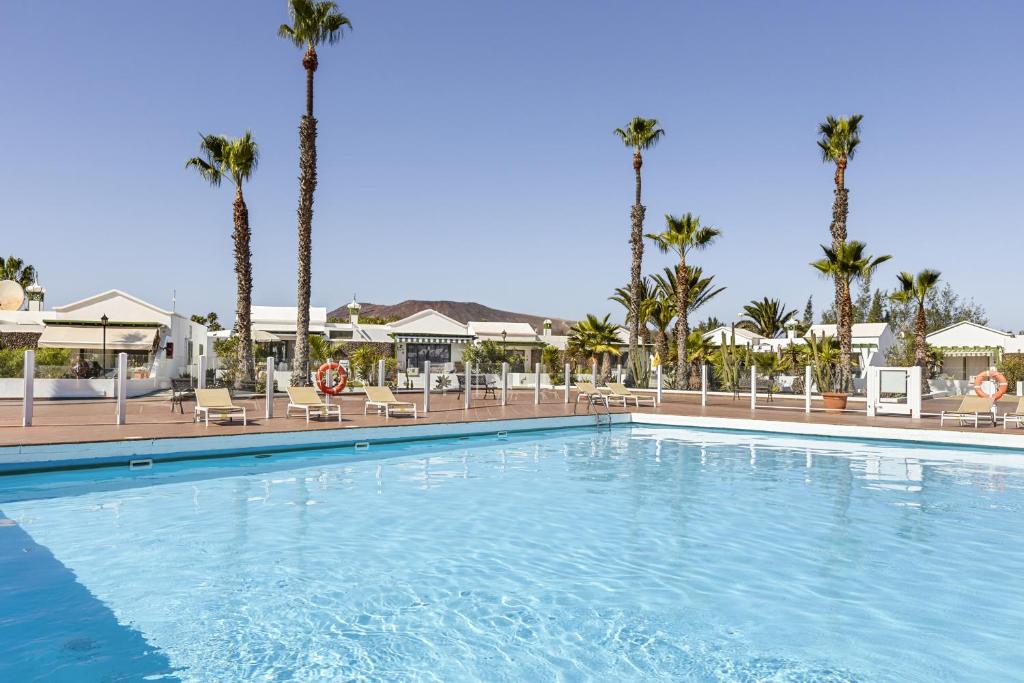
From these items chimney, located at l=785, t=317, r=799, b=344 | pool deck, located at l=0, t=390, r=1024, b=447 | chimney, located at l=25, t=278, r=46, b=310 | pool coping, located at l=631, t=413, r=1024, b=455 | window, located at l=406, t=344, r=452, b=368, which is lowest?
pool coping, located at l=631, t=413, r=1024, b=455

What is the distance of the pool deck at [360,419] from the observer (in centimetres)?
1113

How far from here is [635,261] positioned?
29.4 meters

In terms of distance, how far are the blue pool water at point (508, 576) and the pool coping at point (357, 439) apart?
274 mm

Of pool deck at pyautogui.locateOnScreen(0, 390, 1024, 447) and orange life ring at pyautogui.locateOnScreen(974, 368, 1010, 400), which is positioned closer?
pool deck at pyautogui.locateOnScreen(0, 390, 1024, 447)

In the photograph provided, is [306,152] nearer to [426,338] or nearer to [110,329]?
[110,329]

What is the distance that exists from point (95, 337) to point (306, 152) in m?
11.2

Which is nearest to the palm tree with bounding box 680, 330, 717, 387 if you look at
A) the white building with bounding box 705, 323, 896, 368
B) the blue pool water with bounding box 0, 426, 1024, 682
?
the white building with bounding box 705, 323, 896, 368

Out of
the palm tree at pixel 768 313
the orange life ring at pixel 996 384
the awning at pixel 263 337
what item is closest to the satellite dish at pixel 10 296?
the awning at pixel 263 337

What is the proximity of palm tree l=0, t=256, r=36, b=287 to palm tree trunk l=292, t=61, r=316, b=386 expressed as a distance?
120ft

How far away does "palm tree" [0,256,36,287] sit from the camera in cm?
4688

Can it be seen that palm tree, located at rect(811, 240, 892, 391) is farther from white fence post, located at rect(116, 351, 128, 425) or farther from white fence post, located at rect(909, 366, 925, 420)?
white fence post, located at rect(116, 351, 128, 425)

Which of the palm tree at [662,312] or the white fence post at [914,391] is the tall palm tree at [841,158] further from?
the white fence post at [914,391]

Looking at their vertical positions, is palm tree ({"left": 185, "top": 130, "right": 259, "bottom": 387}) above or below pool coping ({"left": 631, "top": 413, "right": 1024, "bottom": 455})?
above

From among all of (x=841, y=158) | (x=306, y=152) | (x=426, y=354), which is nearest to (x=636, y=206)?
(x=841, y=158)
